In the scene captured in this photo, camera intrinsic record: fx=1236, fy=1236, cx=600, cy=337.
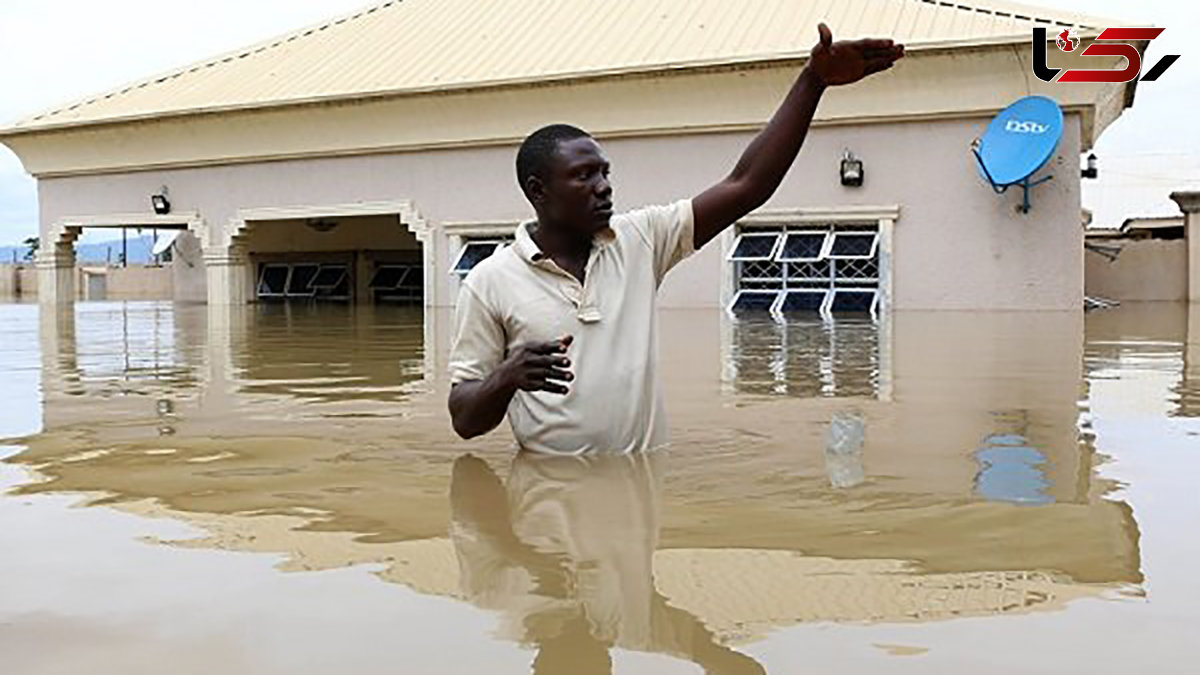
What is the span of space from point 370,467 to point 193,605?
1.64 m

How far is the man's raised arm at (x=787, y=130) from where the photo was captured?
146 inches

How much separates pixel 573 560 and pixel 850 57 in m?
1.94

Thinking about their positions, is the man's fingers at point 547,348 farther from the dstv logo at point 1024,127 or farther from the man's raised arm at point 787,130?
the dstv logo at point 1024,127

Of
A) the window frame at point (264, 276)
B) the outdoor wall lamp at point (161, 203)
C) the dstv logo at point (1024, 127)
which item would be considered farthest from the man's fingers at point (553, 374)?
the window frame at point (264, 276)

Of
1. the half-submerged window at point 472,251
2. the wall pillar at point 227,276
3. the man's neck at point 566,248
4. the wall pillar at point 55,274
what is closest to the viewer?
the man's neck at point 566,248

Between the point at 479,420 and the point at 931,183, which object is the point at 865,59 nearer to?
the point at 479,420

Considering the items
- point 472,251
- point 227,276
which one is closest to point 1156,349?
point 472,251

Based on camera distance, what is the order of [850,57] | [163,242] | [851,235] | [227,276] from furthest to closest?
[163,242]
[227,276]
[851,235]
[850,57]

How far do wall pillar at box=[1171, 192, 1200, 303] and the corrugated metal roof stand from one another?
385cm

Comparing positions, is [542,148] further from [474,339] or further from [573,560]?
[573,560]

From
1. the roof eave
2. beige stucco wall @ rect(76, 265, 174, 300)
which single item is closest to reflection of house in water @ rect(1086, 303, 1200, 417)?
the roof eave

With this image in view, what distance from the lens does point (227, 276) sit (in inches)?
838

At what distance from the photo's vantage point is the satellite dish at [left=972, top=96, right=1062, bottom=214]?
14961mm

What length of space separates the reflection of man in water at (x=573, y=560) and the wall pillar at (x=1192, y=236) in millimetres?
17523
